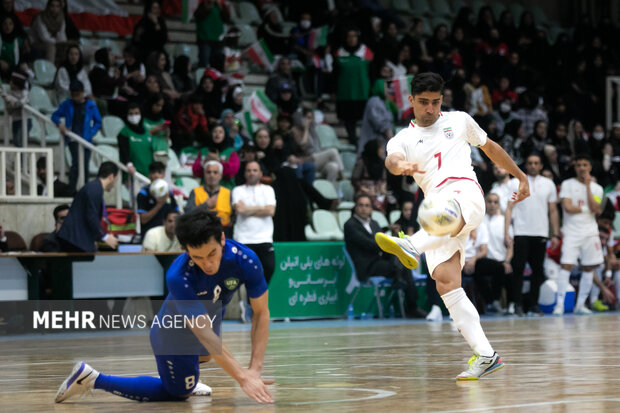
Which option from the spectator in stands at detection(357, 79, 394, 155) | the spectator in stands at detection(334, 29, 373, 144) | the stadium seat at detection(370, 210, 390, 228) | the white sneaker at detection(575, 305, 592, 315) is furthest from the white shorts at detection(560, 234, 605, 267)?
the spectator in stands at detection(334, 29, 373, 144)

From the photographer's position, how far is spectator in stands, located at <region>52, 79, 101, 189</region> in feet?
48.4

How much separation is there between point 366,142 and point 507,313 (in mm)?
4214

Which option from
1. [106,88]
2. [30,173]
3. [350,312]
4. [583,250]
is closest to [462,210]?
[350,312]

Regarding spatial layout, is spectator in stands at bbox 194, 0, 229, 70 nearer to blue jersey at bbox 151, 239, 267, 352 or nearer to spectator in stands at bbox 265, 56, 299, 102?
spectator in stands at bbox 265, 56, 299, 102

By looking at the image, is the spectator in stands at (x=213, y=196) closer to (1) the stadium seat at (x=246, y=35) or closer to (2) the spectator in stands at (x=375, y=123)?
(2) the spectator in stands at (x=375, y=123)

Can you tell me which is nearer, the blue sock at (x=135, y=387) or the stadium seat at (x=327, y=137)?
the blue sock at (x=135, y=387)

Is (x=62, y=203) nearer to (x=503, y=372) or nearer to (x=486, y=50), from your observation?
(x=503, y=372)

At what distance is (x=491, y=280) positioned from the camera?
52.0ft

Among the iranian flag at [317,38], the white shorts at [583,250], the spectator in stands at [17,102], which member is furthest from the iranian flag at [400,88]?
the spectator in stands at [17,102]

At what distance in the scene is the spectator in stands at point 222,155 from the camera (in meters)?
Result: 14.8

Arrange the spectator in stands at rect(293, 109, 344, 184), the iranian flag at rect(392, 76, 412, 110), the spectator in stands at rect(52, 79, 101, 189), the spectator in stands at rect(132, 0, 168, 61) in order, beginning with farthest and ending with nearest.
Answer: the iranian flag at rect(392, 76, 412, 110) → the spectator in stands at rect(293, 109, 344, 184) → the spectator in stands at rect(132, 0, 168, 61) → the spectator in stands at rect(52, 79, 101, 189)

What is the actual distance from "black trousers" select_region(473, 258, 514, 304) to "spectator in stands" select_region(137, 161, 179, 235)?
15.7ft

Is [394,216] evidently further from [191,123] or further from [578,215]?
[191,123]

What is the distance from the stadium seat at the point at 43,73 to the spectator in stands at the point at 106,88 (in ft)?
2.07
